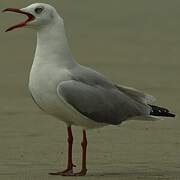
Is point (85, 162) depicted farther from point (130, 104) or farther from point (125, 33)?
point (125, 33)

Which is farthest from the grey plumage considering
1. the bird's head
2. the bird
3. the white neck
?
the bird's head

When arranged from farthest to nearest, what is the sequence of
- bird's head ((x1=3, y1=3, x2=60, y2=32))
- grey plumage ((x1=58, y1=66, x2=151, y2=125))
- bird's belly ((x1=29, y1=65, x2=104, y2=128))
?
bird's head ((x1=3, y1=3, x2=60, y2=32)), grey plumage ((x1=58, y1=66, x2=151, y2=125)), bird's belly ((x1=29, y1=65, x2=104, y2=128))

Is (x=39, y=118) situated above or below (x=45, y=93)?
below

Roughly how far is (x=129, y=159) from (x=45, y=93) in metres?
1.34

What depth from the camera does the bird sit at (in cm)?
843

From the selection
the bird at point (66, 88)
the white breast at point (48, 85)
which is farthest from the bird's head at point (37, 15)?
the white breast at point (48, 85)

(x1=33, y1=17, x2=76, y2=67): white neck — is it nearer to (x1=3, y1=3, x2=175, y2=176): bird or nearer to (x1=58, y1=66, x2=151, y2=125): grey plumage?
(x1=3, y1=3, x2=175, y2=176): bird

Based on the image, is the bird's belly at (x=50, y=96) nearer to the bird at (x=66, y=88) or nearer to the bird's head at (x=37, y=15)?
the bird at (x=66, y=88)

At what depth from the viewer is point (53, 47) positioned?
8.66 m

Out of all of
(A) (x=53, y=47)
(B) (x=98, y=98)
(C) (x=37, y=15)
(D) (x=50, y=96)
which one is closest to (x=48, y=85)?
(D) (x=50, y=96)

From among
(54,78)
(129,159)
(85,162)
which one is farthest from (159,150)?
(54,78)

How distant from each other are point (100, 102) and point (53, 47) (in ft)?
2.18

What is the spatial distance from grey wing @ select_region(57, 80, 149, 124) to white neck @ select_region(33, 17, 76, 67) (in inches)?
9.9

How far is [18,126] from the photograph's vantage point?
11234mm
